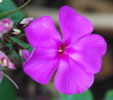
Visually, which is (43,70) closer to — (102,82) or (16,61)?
(16,61)

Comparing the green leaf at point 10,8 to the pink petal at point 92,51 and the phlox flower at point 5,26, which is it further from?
the pink petal at point 92,51

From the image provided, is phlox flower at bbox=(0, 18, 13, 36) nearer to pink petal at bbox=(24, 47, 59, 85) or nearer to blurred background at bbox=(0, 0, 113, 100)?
pink petal at bbox=(24, 47, 59, 85)

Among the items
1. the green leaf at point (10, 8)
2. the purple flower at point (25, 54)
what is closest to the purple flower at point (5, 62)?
the purple flower at point (25, 54)

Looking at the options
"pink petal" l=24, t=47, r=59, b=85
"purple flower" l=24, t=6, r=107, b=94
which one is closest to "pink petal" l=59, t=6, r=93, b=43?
"purple flower" l=24, t=6, r=107, b=94

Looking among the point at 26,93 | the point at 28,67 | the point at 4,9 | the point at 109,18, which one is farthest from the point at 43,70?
the point at 109,18

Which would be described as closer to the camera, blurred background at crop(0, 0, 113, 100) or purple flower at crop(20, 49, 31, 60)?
purple flower at crop(20, 49, 31, 60)

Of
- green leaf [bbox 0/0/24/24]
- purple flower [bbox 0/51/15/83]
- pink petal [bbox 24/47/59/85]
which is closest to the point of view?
pink petal [bbox 24/47/59/85]
